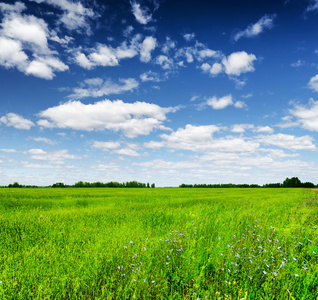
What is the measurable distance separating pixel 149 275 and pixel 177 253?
0.98 metres

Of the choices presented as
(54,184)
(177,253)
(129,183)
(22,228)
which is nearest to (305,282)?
(177,253)

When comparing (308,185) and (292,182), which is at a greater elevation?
(292,182)

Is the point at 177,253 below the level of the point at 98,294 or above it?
above

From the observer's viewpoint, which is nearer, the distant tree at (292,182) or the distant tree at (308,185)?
the distant tree at (308,185)

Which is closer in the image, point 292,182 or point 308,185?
point 308,185

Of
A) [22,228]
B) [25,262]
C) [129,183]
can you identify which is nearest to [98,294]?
[25,262]

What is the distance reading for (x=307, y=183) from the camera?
10988 centimetres

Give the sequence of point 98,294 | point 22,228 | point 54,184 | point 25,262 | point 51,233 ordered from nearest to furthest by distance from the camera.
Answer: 1. point 98,294
2. point 25,262
3. point 51,233
4. point 22,228
5. point 54,184

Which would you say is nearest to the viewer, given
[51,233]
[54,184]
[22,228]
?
[51,233]

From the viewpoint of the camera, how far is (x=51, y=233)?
565 centimetres

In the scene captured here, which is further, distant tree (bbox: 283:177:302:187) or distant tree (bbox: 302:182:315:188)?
distant tree (bbox: 283:177:302:187)

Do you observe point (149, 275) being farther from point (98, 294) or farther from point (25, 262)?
point (25, 262)

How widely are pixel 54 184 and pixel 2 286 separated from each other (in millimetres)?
108485

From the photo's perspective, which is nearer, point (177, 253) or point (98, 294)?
point (98, 294)
